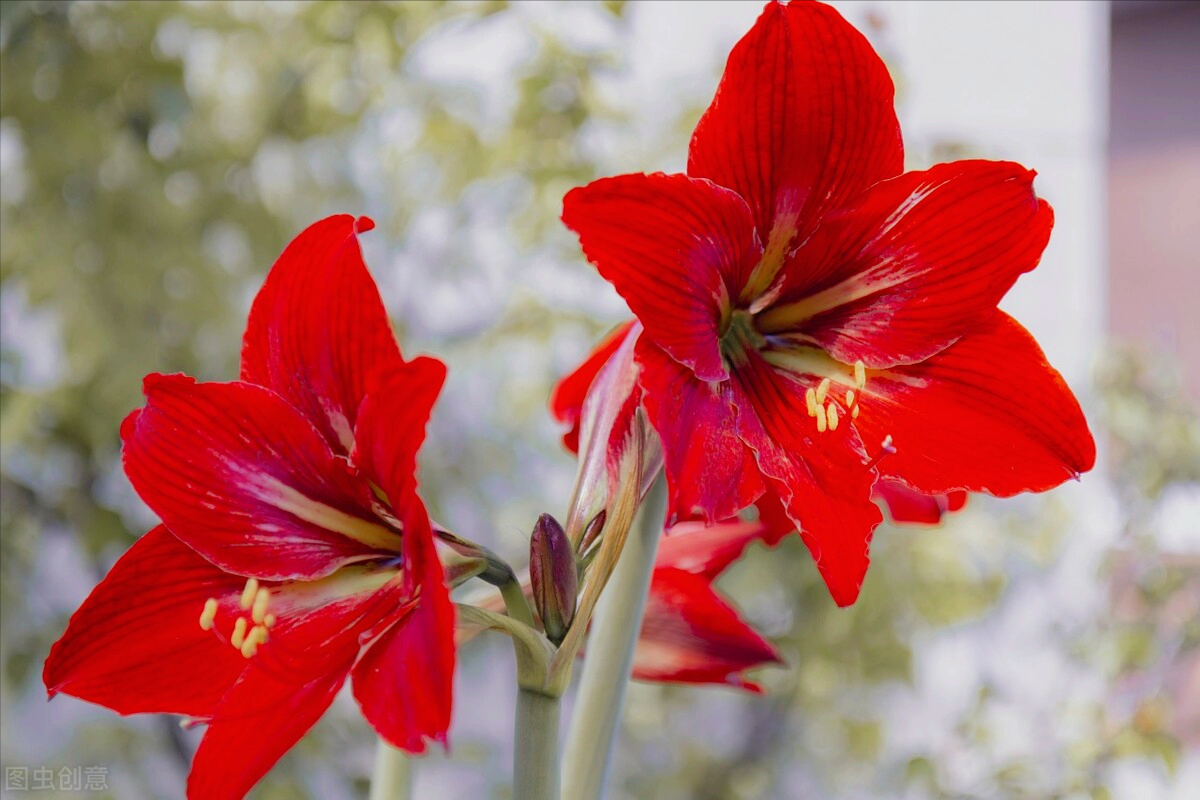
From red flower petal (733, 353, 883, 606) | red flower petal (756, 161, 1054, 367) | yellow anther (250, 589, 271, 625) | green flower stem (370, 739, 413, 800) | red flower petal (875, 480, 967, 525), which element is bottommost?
green flower stem (370, 739, 413, 800)

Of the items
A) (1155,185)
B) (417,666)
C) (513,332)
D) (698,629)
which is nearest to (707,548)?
(698,629)

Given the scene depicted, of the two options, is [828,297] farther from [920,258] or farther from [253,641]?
[253,641]

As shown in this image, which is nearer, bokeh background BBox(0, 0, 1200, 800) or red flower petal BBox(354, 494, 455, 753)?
red flower petal BBox(354, 494, 455, 753)

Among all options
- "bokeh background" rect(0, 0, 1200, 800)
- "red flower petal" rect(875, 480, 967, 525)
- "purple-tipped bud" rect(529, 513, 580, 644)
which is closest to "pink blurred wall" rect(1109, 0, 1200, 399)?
"bokeh background" rect(0, 0, 1200, 800)

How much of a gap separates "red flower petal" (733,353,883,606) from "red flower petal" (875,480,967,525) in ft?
0.17

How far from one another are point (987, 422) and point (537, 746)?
0.13 meters

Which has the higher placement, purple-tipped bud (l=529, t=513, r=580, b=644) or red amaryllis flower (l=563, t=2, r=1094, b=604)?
red amaryllis flower (l=563, t=2, r=1094, b=604)

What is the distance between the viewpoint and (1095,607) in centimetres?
185

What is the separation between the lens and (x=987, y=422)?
252 millimetres

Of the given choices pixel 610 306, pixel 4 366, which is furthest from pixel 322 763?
pixel 610 306

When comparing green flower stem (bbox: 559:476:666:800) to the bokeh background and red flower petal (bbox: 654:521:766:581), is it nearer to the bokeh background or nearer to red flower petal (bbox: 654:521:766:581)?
red flower petal (bbox: 654:521:766:581)

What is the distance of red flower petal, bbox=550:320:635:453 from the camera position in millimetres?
287

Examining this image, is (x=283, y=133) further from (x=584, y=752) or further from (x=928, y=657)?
(x=928, y=657)

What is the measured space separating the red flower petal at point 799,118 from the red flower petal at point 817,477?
0.04 metres
